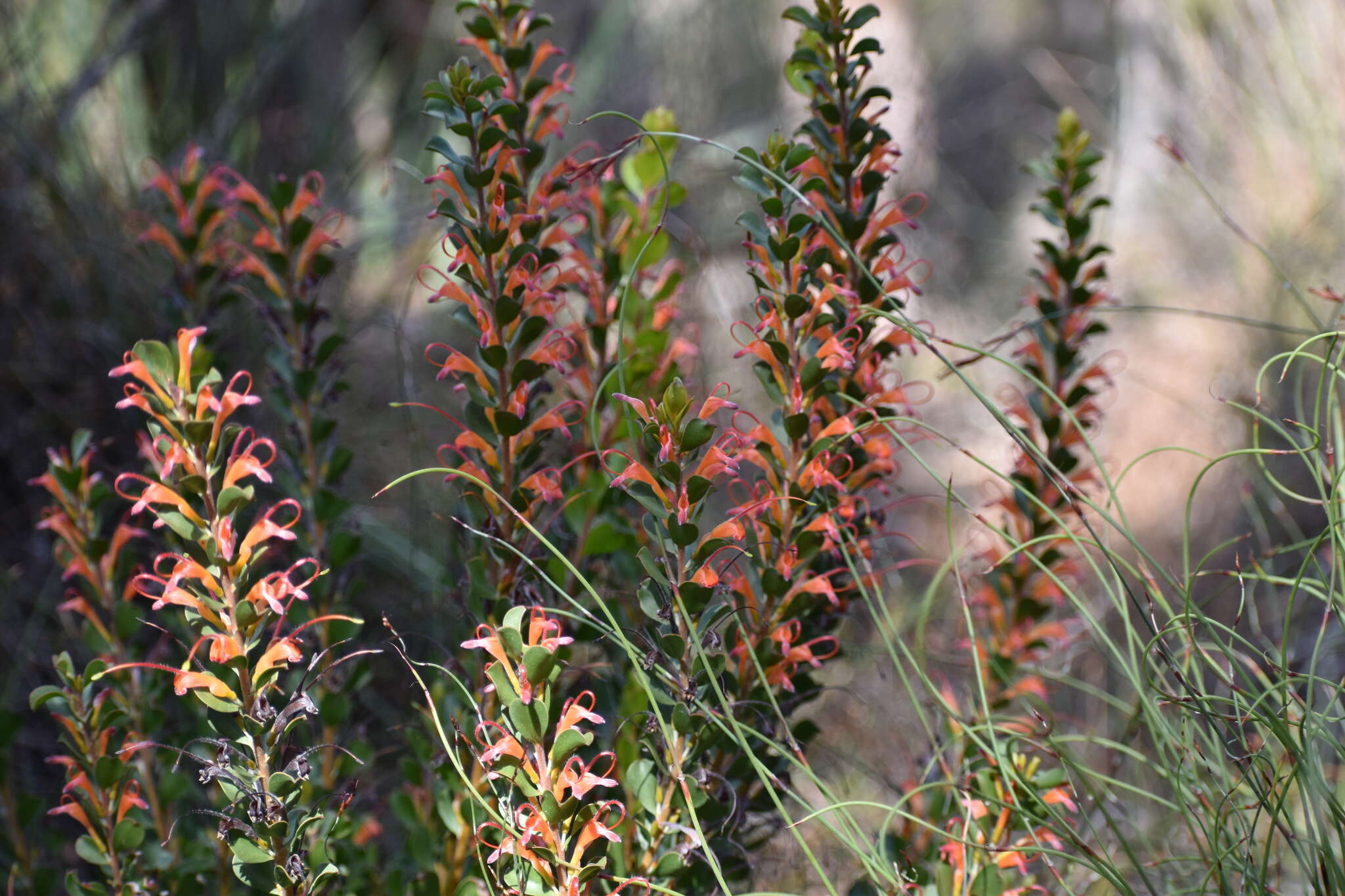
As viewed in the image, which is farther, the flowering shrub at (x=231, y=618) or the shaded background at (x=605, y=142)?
the shaded background at (x=605, y=142)

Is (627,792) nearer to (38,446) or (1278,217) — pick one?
(38,446)

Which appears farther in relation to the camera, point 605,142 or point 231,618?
point 605,142

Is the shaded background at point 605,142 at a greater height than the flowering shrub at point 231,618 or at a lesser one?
greater

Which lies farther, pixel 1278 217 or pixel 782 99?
pixel 782 99

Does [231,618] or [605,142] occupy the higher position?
[605,142]

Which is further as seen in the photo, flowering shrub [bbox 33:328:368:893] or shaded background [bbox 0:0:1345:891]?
shaded background [bbox 0:0:1345:891]

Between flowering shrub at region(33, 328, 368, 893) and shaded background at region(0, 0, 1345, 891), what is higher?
shaded background at region(0, 0, 1345, 891)

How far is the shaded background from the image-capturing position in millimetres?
1354

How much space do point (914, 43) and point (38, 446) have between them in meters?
2.54

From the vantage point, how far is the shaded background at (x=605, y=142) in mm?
1354

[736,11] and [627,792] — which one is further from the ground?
[736,11]

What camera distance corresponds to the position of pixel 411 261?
1889 millimetres

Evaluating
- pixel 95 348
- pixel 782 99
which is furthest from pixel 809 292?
pixel 782 99

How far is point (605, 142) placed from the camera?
2182 mm
